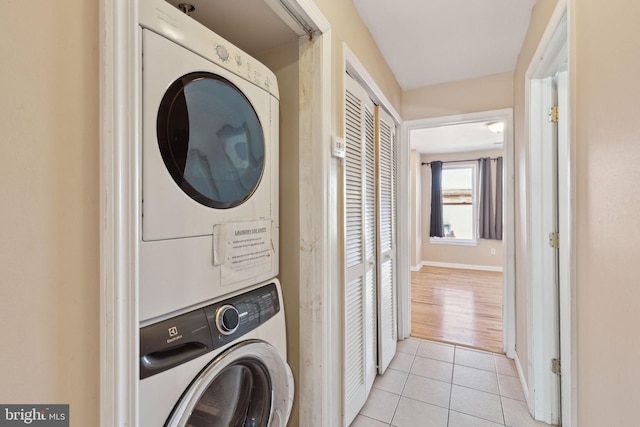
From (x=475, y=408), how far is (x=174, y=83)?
7.86 ft

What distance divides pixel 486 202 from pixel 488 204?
0.05 metres

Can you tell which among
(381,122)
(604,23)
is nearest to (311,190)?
(604,23)

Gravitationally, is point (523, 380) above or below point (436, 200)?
below

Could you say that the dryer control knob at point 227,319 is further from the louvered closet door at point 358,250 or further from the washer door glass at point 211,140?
the louvered closet door at point 358,250

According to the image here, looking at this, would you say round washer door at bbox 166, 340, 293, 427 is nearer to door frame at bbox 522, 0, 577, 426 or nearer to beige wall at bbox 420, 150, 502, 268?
door frame at bbox 522, 0, 577, 426

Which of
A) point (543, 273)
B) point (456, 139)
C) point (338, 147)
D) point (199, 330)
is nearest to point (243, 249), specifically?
point (199, 330)

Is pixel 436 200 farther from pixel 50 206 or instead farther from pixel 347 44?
pixel 50 206

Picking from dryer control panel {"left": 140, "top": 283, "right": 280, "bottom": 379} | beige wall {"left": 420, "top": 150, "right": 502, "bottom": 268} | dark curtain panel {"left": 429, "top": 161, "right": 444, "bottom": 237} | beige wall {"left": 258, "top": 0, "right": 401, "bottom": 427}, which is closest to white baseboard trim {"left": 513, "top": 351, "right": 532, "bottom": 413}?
Answer: beige wall {"left": 258, "top": 0, "right": 401, "bottom": 427}

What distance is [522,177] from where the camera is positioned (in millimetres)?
2018

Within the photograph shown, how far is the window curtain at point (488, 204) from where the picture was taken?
554 cm

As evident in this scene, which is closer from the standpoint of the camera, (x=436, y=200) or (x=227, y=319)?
(x=227, y=319)

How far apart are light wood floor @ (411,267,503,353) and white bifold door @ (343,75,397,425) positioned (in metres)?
0.83

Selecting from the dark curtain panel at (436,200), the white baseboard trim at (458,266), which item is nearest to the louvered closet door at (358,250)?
the white baseboard trim at (458,266)

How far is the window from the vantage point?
5.95 m
